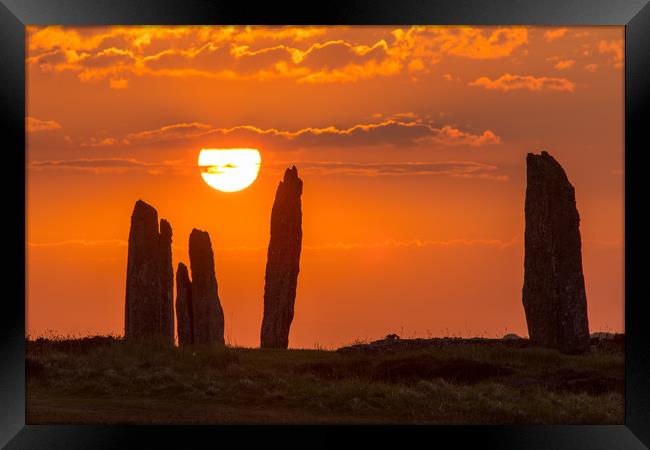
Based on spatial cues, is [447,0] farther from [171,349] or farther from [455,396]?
[171,349]

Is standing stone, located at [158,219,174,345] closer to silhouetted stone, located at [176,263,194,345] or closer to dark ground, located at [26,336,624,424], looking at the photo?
silhouetted stone, located at [176,263,194,345]

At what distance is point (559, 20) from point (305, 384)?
34.6 ft

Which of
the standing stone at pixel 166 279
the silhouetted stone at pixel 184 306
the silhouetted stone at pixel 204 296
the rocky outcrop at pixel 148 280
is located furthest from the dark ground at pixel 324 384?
the silhouetted stone at pixel 184 306

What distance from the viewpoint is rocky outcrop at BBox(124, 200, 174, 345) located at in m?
27.3

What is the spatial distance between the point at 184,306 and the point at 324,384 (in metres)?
10.2

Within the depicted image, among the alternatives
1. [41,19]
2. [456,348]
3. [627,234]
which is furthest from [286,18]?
[456,348]

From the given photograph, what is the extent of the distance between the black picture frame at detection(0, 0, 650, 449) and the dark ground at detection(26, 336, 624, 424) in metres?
4.70

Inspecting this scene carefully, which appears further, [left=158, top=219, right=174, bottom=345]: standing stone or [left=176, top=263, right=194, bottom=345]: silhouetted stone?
[left=176, top=263, right=194, bottom=345]: silhouetted stone

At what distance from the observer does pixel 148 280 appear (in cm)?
2762

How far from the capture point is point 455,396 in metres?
19.0

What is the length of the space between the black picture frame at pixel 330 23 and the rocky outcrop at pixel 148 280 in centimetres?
1536

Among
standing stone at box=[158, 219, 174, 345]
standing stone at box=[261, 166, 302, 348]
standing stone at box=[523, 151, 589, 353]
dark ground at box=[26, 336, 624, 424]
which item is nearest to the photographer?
dark ground at box=[26, 336, 624, 424]

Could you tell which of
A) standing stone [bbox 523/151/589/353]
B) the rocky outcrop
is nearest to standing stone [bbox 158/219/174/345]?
the rocky outcrop

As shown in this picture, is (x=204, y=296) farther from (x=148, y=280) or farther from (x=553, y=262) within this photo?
(x=553, y=262)
